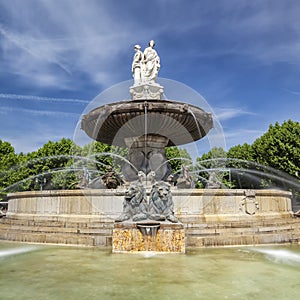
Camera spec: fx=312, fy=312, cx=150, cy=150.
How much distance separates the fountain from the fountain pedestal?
2 centimetres

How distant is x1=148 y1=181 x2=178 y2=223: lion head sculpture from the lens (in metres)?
7.12

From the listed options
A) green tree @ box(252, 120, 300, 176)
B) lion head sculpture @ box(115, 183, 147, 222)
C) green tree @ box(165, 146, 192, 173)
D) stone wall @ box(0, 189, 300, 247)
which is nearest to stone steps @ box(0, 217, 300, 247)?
stone wall @ box(0, 189, 300, 247)

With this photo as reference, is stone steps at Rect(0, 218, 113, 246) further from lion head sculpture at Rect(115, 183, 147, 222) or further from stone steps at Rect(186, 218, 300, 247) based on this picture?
stone steps at Rect(186, 218, 300, 247)

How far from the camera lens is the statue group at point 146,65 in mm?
14578

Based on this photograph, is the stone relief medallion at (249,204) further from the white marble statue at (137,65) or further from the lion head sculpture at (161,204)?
the white marble statue at (137,65)

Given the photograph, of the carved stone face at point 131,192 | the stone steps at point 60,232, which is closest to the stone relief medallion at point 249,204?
the carved stone face at point 131,192

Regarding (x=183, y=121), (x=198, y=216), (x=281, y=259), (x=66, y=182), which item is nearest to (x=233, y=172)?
(x=66, y=182)

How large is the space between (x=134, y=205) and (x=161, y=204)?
636mm

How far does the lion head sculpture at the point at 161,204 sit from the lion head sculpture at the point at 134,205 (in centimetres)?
19

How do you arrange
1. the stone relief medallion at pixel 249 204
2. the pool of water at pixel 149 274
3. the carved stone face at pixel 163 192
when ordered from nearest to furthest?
the pool of water at pixel 149 274 → the carved stone face at pixel 163 192 → the stone relief medallion at pixel 249 204

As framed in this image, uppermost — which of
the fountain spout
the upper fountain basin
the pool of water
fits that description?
the upper fountain basin

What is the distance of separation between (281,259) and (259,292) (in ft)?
8.12

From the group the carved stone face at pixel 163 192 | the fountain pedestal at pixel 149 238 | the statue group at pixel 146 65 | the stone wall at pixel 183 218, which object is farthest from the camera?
the statue group at pixel 146 65

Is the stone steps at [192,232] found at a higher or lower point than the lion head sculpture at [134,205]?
lower
